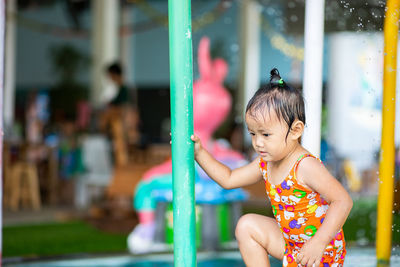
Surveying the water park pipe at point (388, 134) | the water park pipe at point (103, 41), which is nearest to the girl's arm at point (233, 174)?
the water park pipe at point (388, 134)

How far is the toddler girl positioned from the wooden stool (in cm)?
517

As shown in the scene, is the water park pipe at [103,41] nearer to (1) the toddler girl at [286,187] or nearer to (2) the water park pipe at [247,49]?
(2) the water park pipe at [247,49]

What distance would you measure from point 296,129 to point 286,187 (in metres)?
0.17

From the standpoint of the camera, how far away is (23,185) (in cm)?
698

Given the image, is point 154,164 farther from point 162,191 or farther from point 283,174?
point 283,174

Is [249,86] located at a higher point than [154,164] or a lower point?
higher

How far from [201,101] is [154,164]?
2102 millimetres

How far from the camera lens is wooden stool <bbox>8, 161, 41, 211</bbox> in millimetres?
6660

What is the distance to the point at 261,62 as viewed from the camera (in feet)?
→ 41.3

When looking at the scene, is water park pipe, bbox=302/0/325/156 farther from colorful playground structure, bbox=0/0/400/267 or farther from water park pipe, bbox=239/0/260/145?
water park pipe, bbox=239/0/260/145

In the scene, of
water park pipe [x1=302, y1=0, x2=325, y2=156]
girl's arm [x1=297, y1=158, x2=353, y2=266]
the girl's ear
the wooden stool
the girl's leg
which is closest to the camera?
girl's arm [x1=297, y1=158, x2=353, y2=266]

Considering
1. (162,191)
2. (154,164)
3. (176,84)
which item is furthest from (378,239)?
(154,164)

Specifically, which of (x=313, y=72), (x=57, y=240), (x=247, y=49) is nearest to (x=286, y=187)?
(x=313, y=72)

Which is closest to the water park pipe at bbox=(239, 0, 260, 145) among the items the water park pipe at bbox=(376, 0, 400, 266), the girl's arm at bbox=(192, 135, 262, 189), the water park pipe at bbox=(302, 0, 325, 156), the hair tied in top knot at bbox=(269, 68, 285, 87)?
the water park pipe at bbox=(376, 0, 400, 266)
